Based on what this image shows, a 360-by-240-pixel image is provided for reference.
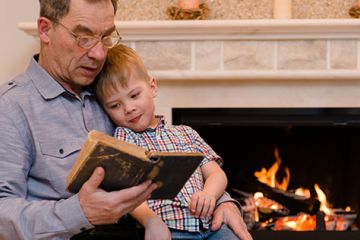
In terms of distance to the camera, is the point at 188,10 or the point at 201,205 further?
the point at 188,10

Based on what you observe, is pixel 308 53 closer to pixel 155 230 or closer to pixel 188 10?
pixel 188 10

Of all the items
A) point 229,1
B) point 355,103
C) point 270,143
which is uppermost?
point 229,1

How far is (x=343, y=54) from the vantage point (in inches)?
110

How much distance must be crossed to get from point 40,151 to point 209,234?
0.50m

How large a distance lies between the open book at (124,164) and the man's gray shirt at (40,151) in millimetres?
109

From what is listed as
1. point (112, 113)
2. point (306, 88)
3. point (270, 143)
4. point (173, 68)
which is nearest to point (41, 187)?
point (112, 113)

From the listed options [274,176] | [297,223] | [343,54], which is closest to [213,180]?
[343,54]

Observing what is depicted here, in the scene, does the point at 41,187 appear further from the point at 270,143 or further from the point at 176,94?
the point at 270,143

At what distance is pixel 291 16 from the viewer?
2.90 meters

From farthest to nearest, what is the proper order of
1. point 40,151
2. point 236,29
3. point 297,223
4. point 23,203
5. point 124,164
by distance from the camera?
point 297,223 → point 236,29 → point 40,151 → point 23,203 → point 124,164

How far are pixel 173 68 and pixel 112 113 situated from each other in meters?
0.97

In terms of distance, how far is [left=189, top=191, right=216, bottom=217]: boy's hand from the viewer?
1.73 m

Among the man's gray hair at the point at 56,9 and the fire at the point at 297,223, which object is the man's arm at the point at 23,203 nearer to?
the man's gray hair at the point at 56,9

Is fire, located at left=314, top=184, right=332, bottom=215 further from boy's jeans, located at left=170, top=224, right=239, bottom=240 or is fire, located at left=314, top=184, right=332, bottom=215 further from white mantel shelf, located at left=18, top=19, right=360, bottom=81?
boy's jeans, located at left=170, top=224, right=239, bottom=240
